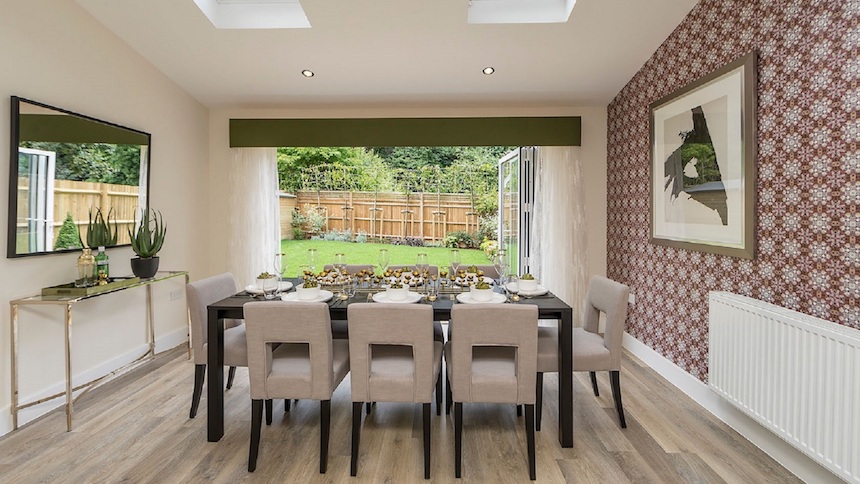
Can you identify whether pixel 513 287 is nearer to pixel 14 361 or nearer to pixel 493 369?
pixel 493 369

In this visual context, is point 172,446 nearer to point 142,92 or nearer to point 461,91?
point 142,92

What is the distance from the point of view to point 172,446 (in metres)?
2.40

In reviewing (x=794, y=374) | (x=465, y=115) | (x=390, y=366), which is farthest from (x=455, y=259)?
(x=465, y=115)

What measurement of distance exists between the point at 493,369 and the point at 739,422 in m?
1.47

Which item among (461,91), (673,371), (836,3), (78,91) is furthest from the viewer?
(461,91)

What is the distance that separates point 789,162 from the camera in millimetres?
2254

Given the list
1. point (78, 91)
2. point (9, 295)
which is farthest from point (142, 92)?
point (9, 295)

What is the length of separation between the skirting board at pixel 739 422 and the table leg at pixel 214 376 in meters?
2.80

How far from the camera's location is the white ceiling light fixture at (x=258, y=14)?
11.0 feet

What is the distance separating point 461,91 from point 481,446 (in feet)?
10.0

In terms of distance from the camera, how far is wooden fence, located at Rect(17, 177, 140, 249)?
8.71 ft

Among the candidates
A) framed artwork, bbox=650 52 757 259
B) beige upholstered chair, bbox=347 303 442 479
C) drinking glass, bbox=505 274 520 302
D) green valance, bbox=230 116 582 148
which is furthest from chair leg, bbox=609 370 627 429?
green valance, bbox=230 116 582 148

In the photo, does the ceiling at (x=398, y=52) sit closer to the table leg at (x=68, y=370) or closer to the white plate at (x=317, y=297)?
the white plate at (x=317, y=297)

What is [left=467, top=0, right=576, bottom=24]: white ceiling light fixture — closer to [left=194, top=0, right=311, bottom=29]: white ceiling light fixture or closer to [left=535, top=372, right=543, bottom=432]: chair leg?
[left=194, top=0, right=311, bottom=29]: white ceiling light fixture
